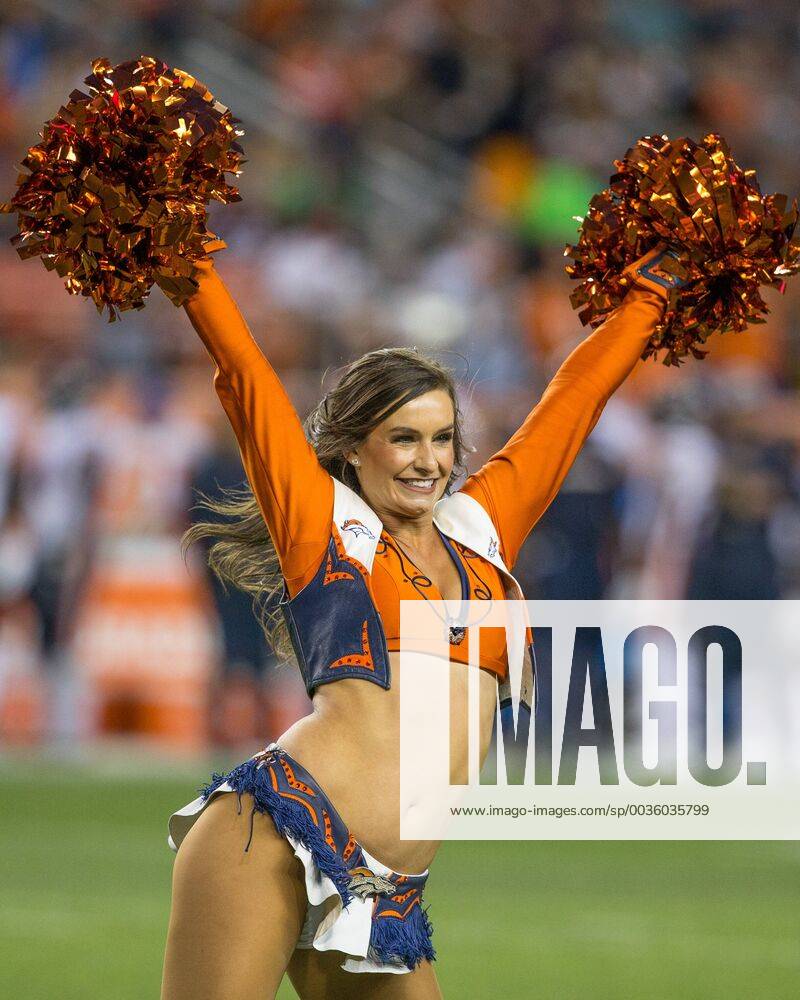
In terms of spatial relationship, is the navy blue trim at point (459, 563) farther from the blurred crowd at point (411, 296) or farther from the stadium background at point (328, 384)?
the blurred crowd at point (411, 296)

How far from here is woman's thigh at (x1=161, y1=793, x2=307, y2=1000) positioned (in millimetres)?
2770

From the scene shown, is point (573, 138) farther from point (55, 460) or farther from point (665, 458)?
point (55, 460)

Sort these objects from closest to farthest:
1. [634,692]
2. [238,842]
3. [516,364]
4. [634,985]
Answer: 1. [238,842]
2. [634,985]
3. [634,692]
4. [516,364]

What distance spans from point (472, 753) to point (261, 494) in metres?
0.58

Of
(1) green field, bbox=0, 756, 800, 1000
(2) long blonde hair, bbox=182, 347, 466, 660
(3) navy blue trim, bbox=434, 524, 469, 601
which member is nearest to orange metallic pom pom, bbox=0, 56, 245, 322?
(2) long blonde hair, bbox=182, 347, 466, 660

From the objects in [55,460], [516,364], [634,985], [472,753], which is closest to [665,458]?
[516,364]

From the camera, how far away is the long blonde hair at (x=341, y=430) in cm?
314

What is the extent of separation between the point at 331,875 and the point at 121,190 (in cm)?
119

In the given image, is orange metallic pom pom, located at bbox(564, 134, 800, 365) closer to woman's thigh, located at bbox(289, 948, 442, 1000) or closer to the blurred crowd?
woman's thigh, located at bbox(289, 948, 442, 1000)

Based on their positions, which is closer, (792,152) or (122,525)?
(122,525)

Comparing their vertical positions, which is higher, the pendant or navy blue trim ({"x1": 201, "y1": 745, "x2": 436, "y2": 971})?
the pendant

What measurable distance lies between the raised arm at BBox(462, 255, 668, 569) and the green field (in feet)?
6.50

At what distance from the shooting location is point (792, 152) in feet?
37.4

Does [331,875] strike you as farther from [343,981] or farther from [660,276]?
[660,276]
